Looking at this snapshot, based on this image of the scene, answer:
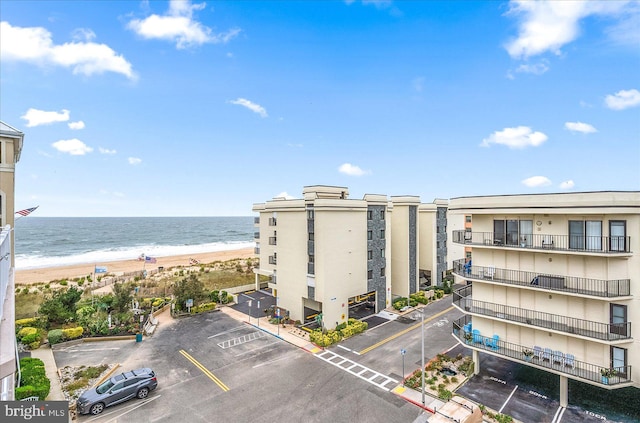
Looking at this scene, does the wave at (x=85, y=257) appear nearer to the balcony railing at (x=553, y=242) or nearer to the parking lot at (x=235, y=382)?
the parking lot at (x=235, y=382)

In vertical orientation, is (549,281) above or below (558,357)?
above

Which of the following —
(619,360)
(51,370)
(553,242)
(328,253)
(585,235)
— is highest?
(585,235)

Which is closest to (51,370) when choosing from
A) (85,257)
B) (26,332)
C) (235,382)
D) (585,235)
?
(26,332)

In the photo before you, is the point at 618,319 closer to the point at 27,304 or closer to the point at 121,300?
the point at 121,300

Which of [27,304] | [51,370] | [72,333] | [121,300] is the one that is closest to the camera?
[51,370]

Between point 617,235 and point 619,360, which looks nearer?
point 617,235

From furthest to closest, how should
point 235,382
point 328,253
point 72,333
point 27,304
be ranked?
point 27,304 → point 328,253 → point 72,333 → point 235,382
